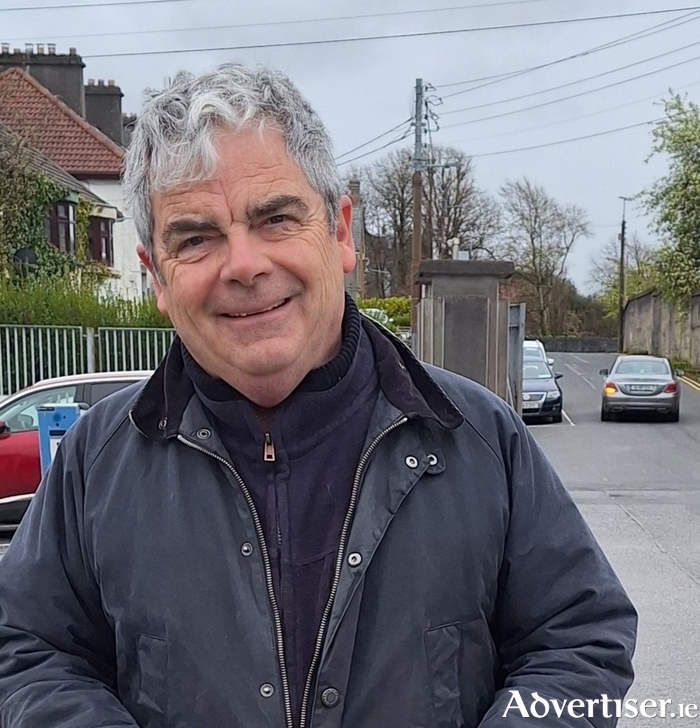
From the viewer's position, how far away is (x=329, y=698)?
162 centimetres

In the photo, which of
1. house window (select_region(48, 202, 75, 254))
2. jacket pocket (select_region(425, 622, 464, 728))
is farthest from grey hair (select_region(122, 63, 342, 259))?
house window (select_region(48, 202, 75, 254))

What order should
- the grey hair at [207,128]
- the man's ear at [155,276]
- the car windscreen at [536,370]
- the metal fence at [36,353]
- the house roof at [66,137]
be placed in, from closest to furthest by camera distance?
the grey hair at [207,128] < the man's ear at [155,276] < the metal fence at [36,353] < the car windscreen at [536,370] < the house roof at [66,137]

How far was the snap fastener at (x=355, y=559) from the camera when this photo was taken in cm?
167

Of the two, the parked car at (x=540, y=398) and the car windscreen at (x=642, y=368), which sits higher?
the car windscreen at (x=642, y=368)

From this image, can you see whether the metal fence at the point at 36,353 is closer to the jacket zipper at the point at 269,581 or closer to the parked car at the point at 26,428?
the parked car at the point at 26,428

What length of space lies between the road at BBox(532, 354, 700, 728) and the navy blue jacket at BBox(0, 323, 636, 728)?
10.2ft

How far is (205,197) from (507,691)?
1117 millimetres

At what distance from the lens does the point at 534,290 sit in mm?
54312

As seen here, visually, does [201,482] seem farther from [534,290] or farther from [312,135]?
[534,290]

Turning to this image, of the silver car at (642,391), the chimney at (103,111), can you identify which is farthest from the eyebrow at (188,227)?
the chimney at (103,111)

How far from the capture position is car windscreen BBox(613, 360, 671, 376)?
19766 millimetres

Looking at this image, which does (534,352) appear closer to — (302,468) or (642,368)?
(642,368)

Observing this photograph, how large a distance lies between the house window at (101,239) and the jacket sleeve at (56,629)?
26868 millimetres

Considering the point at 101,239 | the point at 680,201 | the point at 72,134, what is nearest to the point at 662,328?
the point at 680,201
